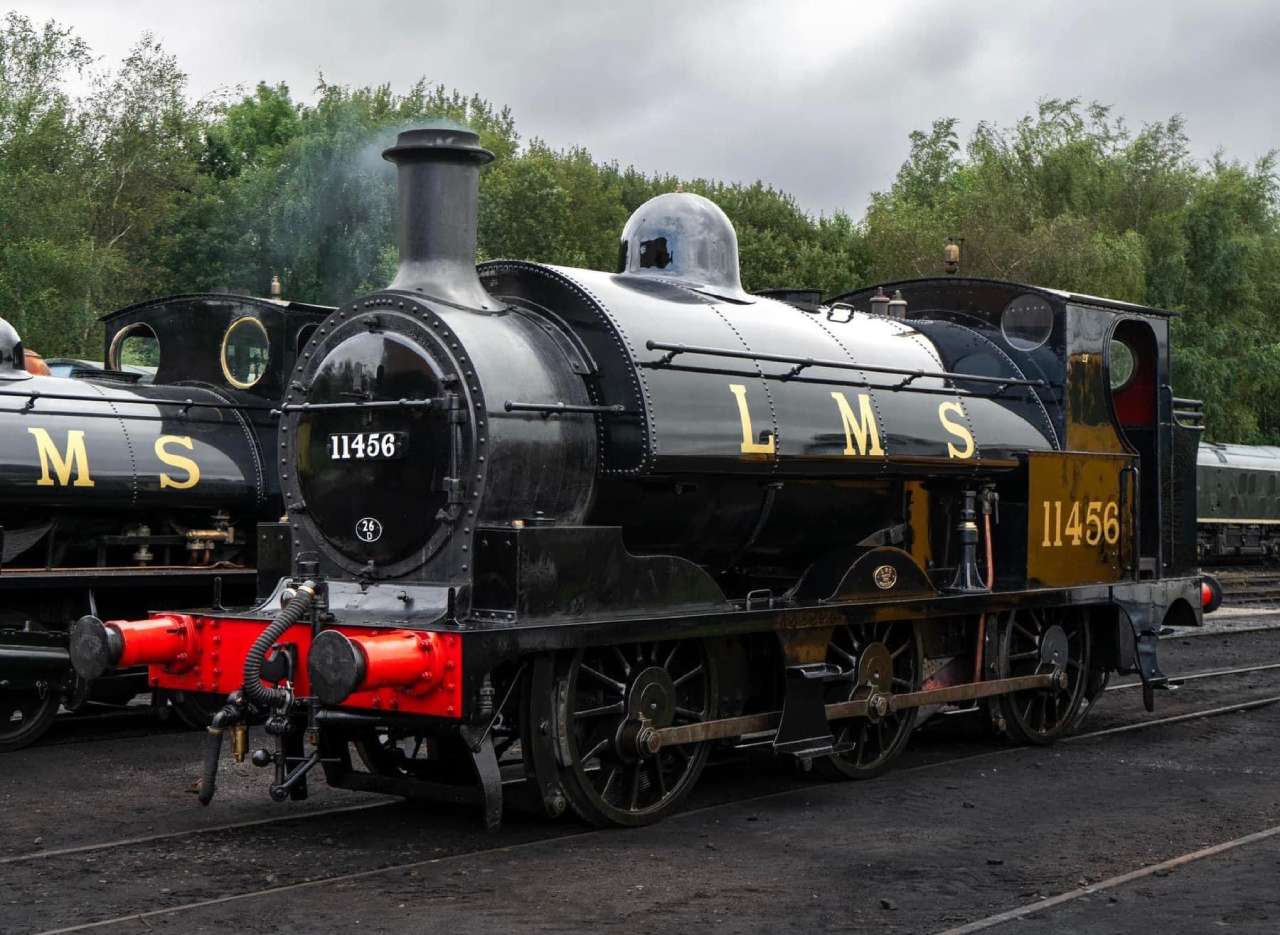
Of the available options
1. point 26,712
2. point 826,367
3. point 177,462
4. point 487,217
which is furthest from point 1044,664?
point 487,217

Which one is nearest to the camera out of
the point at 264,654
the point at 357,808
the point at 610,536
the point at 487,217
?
the point at 264,654

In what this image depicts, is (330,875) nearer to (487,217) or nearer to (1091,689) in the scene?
(1091,689)

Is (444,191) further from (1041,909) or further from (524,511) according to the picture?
(1041,909)

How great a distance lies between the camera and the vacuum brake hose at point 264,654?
263 inches

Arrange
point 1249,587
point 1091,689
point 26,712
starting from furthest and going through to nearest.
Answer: point 1249,587 → point 1091,689 → point 26,712

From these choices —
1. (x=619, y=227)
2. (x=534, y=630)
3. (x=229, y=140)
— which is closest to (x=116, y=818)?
(x=534, y=630)

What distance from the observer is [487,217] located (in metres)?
38.4

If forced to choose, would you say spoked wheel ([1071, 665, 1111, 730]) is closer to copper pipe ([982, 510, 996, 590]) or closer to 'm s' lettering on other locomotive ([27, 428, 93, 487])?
copper pipe ([982, 510, 996, 590])

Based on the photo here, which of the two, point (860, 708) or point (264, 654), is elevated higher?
point (264, 654)

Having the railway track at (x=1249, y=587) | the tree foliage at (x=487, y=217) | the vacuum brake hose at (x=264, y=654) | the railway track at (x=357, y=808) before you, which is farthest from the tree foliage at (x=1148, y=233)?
the vacuum brake hose at (x=264, y=654)

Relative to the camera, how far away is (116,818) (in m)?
7.73

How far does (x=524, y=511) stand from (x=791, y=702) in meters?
1.91

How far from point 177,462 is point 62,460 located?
31.6 inches

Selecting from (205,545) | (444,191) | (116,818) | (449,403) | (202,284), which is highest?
(202,284)
